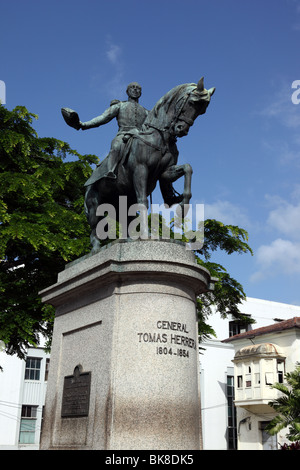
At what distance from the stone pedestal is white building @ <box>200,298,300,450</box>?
32.6 meters

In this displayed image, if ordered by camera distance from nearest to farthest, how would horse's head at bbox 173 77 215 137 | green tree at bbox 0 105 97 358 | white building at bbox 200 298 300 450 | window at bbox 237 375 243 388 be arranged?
horse's head at bbox 173 77 215 137
green tree at bbox 0 105 97 358
window at bbox 237 375 243 388
white building at bbox 200 298 300 450

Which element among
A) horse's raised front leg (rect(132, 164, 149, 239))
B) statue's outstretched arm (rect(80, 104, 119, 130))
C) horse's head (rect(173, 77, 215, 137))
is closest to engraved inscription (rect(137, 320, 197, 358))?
horse's raised front leg (rect(132, 164, 149, 239))

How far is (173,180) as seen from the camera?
28.6 ft

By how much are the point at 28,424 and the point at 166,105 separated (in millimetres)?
32638

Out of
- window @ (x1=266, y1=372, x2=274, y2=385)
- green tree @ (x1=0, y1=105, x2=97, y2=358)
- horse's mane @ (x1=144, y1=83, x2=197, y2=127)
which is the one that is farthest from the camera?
window @ (x1=266, y1=372, x2=274, y2=385)

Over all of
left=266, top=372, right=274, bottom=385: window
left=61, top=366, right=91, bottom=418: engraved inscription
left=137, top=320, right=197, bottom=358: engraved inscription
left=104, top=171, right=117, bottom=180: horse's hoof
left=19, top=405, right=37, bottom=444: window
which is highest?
left=266, top=372, right=274, bottom=385: window

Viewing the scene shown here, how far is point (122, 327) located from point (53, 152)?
52.0ft

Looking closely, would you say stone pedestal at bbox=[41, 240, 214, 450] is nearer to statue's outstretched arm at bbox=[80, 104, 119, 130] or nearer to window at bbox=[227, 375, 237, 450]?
statue's outstretched arm at bbox=[80, 104, 119, 130]

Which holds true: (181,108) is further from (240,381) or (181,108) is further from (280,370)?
(240,381)

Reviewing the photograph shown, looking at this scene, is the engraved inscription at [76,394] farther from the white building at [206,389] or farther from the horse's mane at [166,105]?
the white building at [206,389]

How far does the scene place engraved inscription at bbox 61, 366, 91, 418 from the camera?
7.35 metres

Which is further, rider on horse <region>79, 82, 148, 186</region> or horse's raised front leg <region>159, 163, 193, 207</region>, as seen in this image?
rider on horse <region>79, 82, 148, 186</region>
